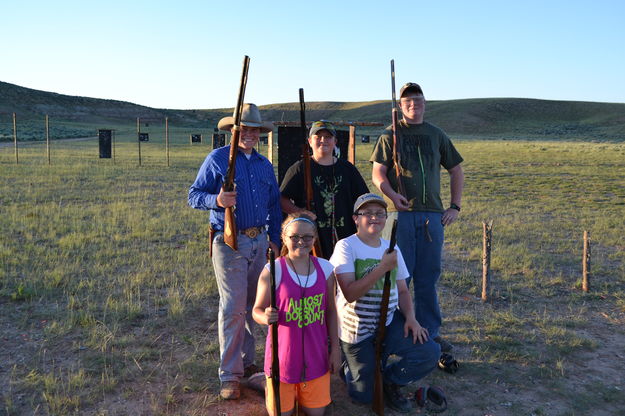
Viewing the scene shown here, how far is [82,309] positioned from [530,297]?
541 cm

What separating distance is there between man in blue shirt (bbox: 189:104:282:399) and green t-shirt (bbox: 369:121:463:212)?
44.6 inches

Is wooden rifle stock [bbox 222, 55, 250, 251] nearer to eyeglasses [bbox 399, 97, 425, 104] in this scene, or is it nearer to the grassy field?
the grassy field

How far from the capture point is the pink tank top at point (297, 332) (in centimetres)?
346

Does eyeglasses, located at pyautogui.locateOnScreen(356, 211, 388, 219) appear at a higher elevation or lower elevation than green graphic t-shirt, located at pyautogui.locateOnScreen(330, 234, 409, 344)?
higher

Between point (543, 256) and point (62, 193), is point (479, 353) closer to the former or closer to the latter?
point (543, 256)

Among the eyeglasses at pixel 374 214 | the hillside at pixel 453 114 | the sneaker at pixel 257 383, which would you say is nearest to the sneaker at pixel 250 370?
the sneaker at pixel 257 383

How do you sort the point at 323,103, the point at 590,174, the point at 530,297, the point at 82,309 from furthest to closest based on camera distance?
the point at 323,103 → the point at 590,174 → the point at 530,297 → the point at 82,309

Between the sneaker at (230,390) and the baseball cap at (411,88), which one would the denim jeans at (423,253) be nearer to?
the baseball cap at (411,88)

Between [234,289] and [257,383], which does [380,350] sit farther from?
[234,289]

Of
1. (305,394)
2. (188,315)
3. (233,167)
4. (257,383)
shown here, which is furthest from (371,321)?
(188,315)

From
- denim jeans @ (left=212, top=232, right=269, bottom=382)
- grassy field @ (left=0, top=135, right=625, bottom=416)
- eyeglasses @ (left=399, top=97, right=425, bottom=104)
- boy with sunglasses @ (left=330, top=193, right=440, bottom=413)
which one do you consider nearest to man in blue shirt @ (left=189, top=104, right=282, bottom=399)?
denim jeans @ (left=212, top=232, right=269, bottom=382)

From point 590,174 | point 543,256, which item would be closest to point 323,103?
point 590,174

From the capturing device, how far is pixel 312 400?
3553 millimetres

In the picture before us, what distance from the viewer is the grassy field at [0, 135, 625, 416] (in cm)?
407
